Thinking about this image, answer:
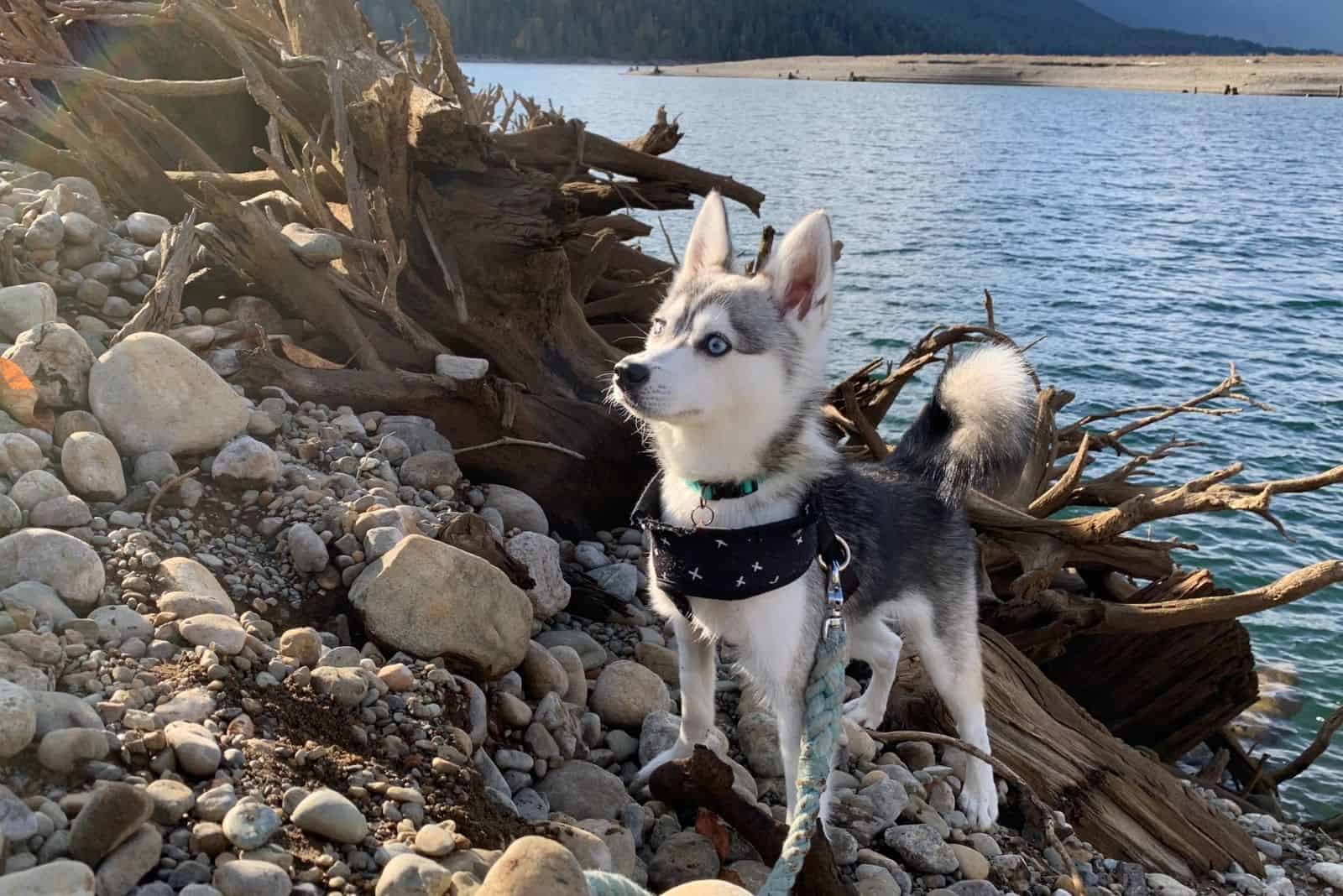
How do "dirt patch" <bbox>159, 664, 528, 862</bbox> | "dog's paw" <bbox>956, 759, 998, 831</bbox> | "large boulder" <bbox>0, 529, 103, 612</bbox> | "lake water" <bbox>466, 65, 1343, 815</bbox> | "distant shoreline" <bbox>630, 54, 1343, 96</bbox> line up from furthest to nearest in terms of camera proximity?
"distant shoreline" <bbox>630, 54, 1343, 96</bbox>
"lake water" <bbox>466, 65, 1343, 815</bbox>
"dog's paw" <bbox>956, 759, 998, 831</bbox>
"large boulder" <bbox>0, 529, 103, 612</bbox>
"dirt patch" <bbox>159, 664, 528, 862</bbox>

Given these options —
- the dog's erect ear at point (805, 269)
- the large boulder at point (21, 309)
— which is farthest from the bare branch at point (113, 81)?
the dog's erect ear at point (805, 269)

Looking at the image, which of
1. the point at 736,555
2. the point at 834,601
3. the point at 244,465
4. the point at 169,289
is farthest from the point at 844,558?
the point at 169,289

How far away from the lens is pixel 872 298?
17.7 m

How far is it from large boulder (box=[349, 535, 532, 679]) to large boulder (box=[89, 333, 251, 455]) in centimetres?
97

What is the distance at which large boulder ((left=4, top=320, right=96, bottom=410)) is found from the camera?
3969 mm

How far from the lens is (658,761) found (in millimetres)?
4148

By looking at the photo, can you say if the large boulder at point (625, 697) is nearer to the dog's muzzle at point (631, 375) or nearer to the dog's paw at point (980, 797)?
the dog's paw at point (980, 797)

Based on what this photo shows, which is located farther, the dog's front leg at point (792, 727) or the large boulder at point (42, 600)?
the dog's front leg at point (792, 727)

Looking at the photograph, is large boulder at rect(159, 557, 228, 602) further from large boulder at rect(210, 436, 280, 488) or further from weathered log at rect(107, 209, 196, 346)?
weathered log at rect(107, 209, 196, 346)

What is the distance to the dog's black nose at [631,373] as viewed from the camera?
3.43 m

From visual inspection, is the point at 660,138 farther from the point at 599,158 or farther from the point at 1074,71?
the point at 1074,71

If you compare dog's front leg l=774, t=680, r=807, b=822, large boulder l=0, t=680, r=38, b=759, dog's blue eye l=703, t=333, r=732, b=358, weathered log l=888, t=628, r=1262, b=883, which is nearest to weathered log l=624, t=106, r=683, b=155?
weathered log l=888, t=628, r=1262, b=883

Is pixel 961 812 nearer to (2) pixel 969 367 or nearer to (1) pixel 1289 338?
(2) pixel 969 367

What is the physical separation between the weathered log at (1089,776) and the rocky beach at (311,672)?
16cm
